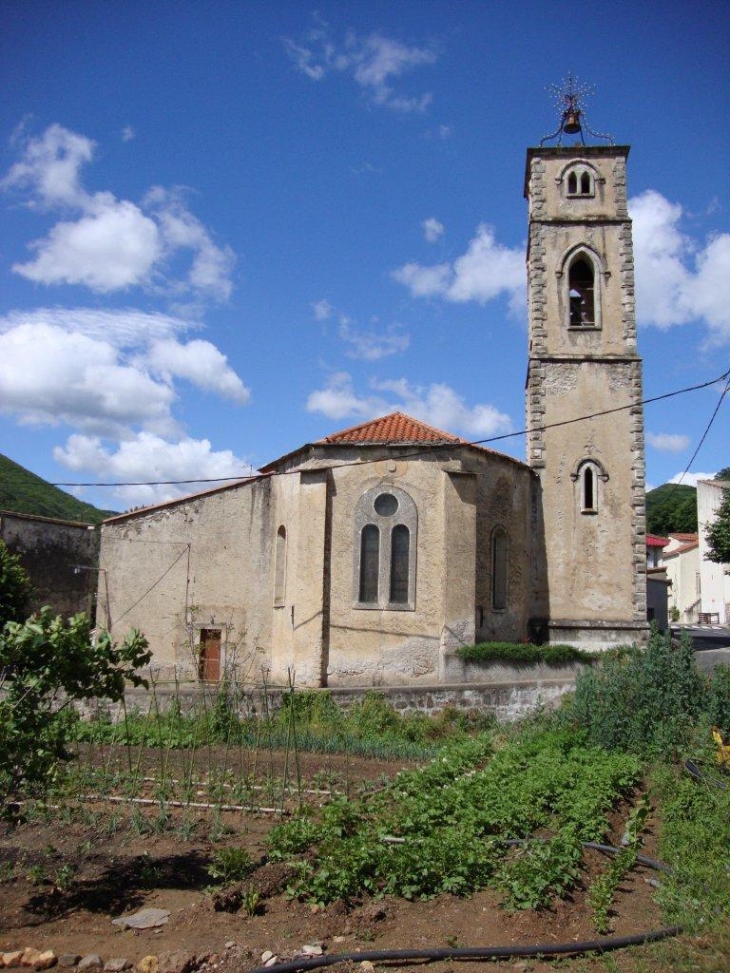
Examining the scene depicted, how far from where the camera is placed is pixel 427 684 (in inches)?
830

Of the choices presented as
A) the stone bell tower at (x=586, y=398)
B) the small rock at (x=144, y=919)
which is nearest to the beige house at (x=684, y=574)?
the stone bell tower at (x=586, y=398)

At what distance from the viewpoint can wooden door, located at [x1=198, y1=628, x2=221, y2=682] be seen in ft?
75.6

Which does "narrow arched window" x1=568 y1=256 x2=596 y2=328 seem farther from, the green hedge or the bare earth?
the bare earth

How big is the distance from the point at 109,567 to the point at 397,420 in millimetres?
10001

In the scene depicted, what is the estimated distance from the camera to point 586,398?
84.7ft

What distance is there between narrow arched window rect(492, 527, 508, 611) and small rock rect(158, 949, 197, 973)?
1779 centimetres

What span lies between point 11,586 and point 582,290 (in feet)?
69.8

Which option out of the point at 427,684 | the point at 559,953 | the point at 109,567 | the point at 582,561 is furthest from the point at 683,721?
the point at 109,567

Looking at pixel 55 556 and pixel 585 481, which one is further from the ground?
pixel 585 481

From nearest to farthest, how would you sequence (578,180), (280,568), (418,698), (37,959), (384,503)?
(37,959) → (418,698) → (384,503) → (280,568) → (578,180)

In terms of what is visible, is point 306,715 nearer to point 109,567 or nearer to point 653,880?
point 109,567

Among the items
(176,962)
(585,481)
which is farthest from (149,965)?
(585,481)

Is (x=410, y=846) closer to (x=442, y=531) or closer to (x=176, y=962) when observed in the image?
(x=176, y=962)

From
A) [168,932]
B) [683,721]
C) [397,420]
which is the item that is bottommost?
[168,932]
